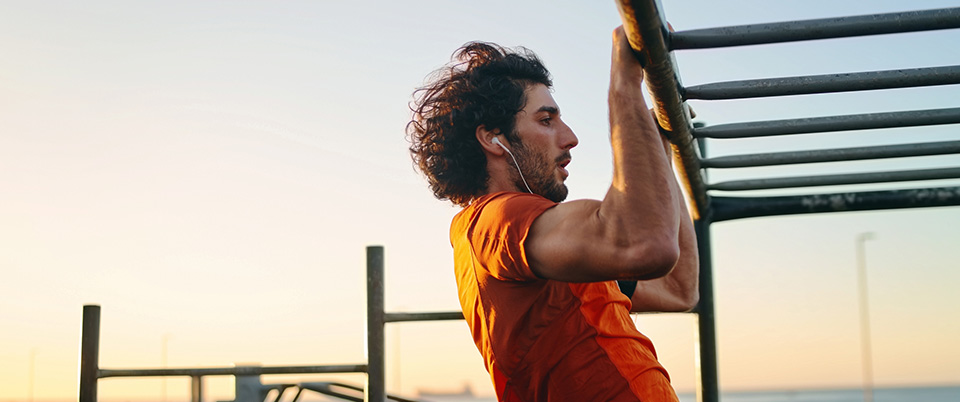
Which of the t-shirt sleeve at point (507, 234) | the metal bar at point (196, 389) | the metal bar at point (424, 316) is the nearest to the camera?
the t-shirt sleeve at point (507, 234)

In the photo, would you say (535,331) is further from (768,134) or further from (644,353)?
(768,134)

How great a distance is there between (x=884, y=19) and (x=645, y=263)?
1.74 feet

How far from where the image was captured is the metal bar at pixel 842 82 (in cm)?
161

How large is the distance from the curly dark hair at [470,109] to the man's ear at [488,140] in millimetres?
12

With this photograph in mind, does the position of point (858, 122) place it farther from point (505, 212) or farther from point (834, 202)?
point (505, 212)

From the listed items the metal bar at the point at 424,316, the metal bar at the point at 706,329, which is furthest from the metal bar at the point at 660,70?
the metal bar at the point at 424,316

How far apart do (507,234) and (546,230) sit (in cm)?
8

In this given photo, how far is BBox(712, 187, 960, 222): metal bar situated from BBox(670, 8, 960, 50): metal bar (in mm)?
1065

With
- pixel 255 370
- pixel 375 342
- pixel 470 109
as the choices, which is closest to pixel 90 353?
pixel 255 370

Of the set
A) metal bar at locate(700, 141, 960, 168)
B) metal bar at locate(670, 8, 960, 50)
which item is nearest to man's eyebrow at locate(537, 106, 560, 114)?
→ metal bar at locate(700, 141, 960, 168)

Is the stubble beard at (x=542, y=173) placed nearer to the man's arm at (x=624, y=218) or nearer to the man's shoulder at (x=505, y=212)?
the man's shoulder at (x=505, y=212)

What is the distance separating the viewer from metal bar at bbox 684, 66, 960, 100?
5.28ft

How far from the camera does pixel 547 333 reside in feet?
6.00

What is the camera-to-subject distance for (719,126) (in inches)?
76.6
